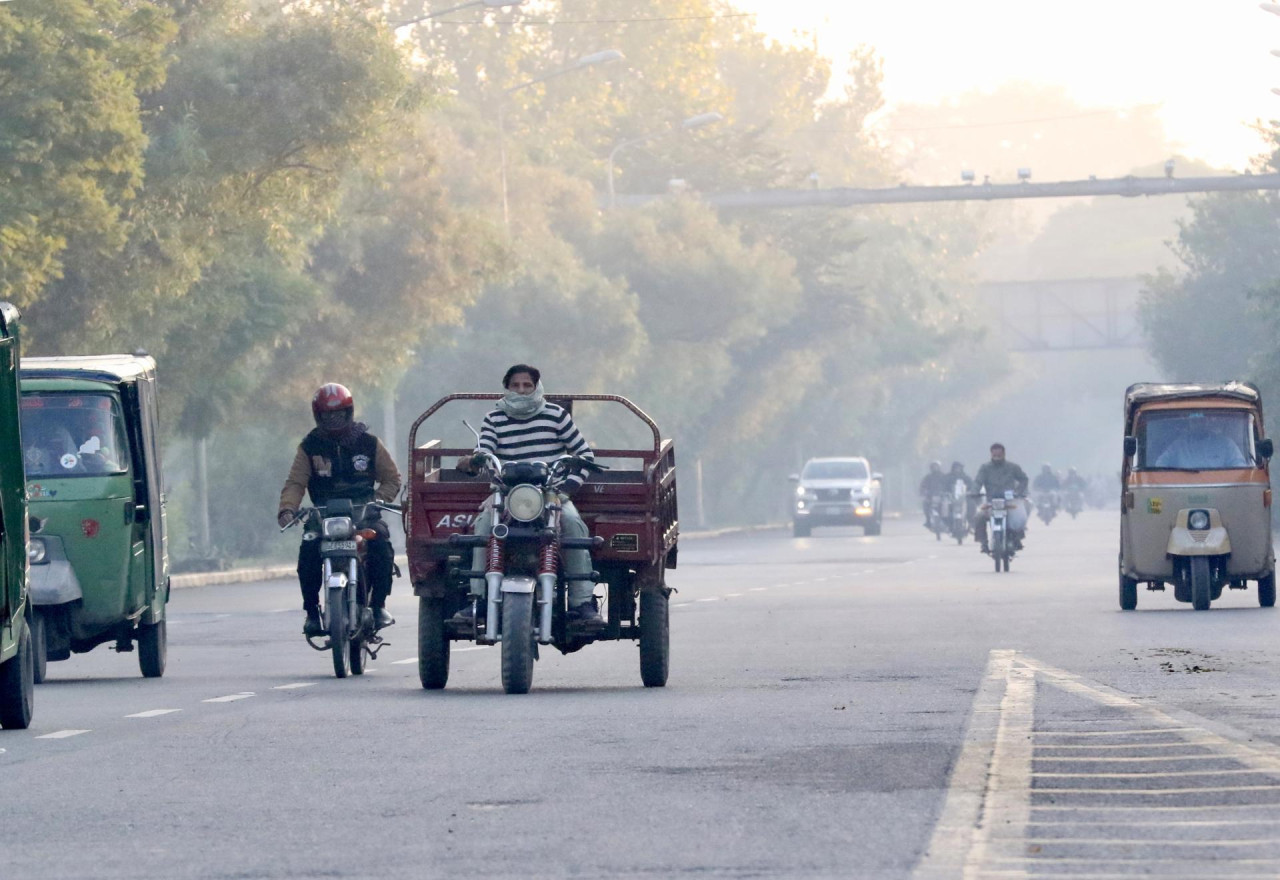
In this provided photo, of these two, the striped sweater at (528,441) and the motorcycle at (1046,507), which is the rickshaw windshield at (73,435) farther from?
the motorcycle at (1046,507)

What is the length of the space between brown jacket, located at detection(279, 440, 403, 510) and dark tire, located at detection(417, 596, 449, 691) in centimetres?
118

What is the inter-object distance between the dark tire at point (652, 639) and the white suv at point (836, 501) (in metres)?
49.3

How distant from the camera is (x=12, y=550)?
12.9 metres

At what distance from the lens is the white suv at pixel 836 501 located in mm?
65312

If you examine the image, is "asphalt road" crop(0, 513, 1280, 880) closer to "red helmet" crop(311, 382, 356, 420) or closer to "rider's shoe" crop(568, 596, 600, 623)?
"rider's shoe" crop(568, 596, 600, 623)

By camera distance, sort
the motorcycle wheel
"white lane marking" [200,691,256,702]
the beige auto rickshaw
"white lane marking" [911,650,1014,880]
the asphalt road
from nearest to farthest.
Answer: "white lane marking" [911,650,1014,880]
the asphalt road
"white lane marking" [200,691,256,702]
the motorcycle wheel
the beige auto rickshaw

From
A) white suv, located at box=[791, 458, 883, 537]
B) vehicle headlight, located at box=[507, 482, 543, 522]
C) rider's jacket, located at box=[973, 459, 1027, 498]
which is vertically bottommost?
white suv, located at box=[791, 458, 883, 537]

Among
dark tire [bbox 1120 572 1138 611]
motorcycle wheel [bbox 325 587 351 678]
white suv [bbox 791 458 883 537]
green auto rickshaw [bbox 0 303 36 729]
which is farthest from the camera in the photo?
white suv [bbox 791 458 883 537]

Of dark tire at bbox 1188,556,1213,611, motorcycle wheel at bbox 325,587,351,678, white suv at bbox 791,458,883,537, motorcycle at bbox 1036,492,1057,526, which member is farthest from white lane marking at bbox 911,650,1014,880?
motorcycle at bbox 1036,492,1057,526

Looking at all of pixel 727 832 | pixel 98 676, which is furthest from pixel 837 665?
pixel 727 832

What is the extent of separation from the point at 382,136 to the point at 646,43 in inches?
2798

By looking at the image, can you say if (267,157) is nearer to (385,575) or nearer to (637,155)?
(385,575)

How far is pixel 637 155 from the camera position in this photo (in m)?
83.4

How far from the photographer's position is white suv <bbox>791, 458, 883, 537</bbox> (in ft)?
214
